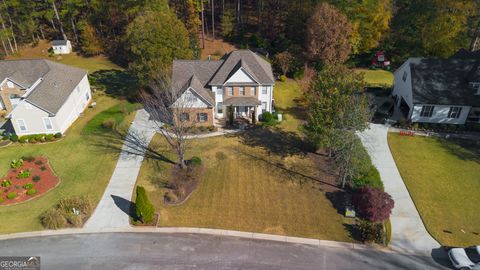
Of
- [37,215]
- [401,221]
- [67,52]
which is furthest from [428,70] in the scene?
[67,52]

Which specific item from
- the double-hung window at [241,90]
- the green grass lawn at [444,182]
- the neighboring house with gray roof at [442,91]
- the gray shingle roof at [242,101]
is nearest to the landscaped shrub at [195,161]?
the gray shingle roof at [242,101]

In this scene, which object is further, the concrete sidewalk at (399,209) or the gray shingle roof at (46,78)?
the gray shingle roof at (46,78)

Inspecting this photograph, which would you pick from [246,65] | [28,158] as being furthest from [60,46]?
[246,65]

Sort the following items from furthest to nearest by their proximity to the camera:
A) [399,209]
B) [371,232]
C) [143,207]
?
[399,209] → [143,207] → [371,232]

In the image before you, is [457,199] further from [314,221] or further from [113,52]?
[113,52]

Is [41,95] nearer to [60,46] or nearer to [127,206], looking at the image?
[127,206]

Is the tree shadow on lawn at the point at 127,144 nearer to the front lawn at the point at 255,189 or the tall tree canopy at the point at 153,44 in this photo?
the front lawn at the point at 255,189
